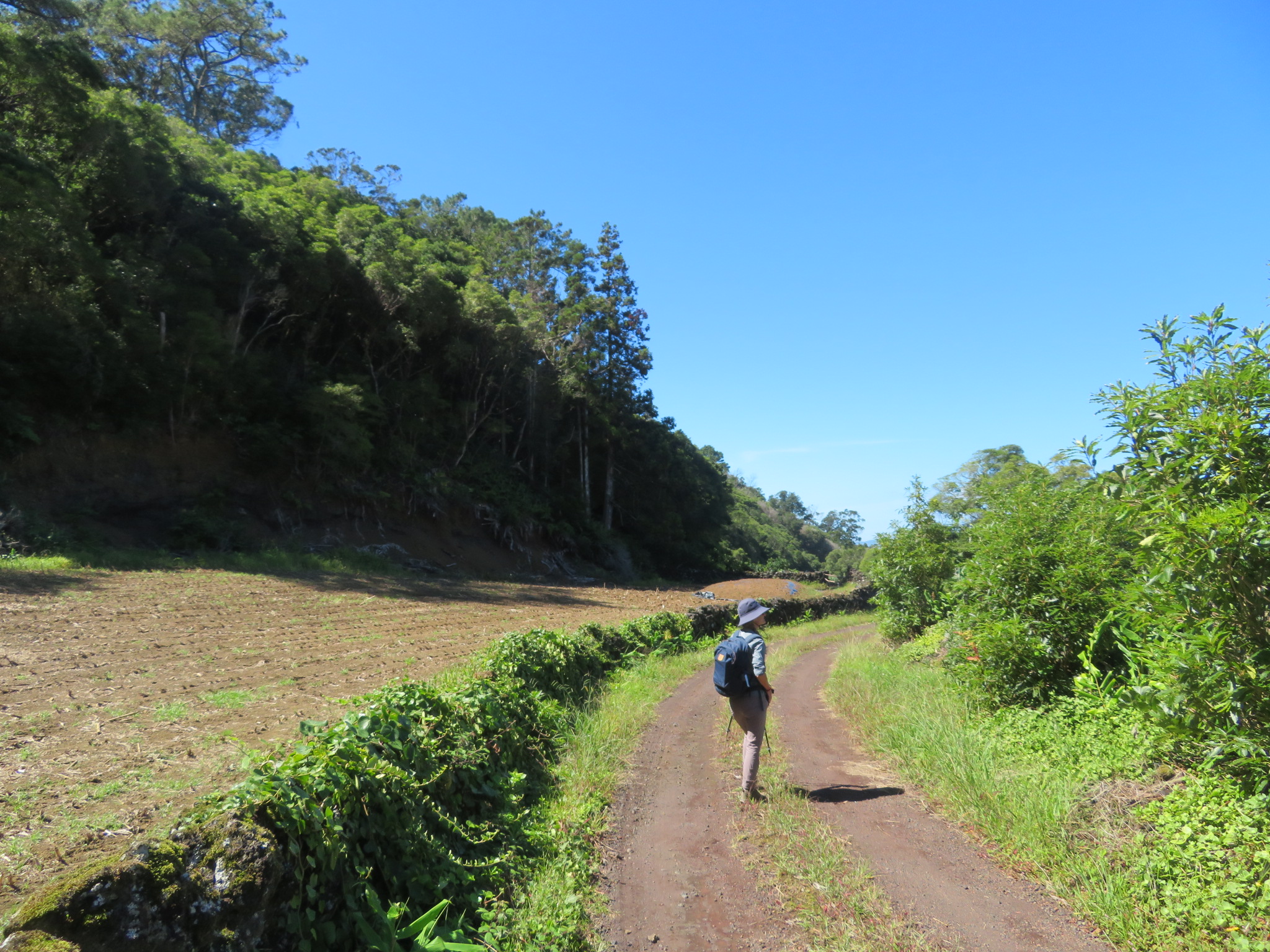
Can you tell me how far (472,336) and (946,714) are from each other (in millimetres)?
28173

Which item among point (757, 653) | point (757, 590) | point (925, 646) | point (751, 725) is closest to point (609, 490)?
point (757, 590)

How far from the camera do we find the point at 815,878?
4.57 metres

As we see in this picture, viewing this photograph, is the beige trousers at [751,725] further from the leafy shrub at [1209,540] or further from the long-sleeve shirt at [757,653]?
the leafy shrub at [1209,540]

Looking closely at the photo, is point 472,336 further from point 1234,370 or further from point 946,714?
point 1234,370

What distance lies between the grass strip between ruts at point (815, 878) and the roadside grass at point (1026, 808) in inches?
41.8

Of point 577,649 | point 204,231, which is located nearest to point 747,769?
point 577,649

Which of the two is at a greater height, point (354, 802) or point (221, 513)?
point (221, 513)

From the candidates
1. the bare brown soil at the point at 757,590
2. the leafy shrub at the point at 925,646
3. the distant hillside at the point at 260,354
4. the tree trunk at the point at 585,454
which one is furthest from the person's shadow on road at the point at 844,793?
the tree trunk at the point at 585,454

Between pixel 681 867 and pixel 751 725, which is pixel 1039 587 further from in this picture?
pixel 681 867

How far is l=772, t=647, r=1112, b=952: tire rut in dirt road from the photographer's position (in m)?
3.93

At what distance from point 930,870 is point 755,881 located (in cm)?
117

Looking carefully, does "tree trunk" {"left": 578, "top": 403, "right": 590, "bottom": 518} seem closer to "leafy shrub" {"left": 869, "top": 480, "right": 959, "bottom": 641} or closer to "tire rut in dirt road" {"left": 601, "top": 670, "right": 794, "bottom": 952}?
"leafy shrub" {"left": 869, "top": 480, "right": 959, "bottom": 641}

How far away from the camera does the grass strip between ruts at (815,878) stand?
154 inches

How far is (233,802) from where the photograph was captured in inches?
135
